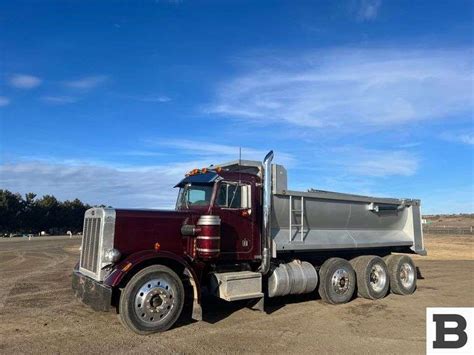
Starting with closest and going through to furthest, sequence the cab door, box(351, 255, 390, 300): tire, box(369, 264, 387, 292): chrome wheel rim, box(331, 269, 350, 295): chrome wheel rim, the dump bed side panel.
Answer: the cab door < the dump bed side panel < box(331, 269, 350, 295): chrome wheel rim < box(351, 255, 390, 300): tire < box(369, 264, 387, 292): chrome wheel rim

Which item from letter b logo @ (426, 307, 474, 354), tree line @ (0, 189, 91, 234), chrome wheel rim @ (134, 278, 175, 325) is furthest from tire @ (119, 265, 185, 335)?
tree line @ (0, 189, 91, 234)

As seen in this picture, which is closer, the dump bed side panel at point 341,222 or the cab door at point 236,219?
the cab door at point 236,219

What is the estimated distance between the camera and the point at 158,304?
7824 millimetres

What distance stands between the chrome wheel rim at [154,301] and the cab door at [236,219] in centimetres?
171

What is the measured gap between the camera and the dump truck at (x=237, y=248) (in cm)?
786

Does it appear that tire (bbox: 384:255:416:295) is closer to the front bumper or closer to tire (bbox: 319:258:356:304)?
tire (bbox: 319:258:356:304)

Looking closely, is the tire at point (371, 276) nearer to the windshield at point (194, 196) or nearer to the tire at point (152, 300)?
the windshield at point (194, 196)

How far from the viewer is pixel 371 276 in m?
11.7

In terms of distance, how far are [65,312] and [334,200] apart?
263 inches

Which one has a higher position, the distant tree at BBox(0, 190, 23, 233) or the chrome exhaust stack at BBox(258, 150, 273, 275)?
the distant tree at BBox(0, 190, 23, 233)

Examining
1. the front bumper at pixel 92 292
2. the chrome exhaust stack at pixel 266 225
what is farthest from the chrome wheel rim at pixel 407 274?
the front bumper at pixel 92 292

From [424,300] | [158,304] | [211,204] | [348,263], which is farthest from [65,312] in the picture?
[424,300]

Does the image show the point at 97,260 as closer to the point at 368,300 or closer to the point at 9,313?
the point at 9,313

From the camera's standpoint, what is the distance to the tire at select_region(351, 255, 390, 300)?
444 inches
